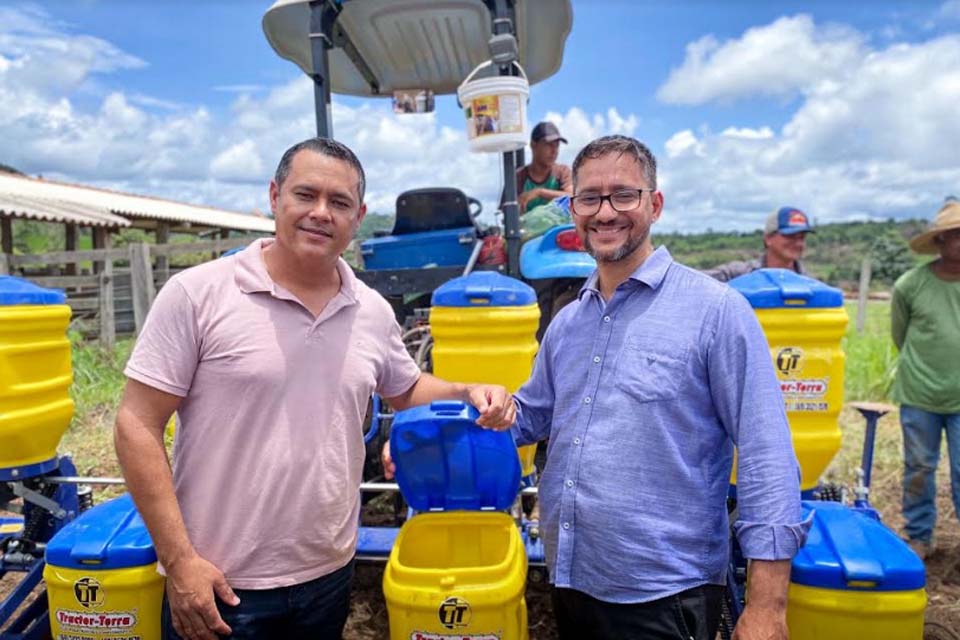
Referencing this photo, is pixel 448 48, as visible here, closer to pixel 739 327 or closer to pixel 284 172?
pixel 284 172

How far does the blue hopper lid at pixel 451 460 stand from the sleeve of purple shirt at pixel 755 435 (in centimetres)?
67

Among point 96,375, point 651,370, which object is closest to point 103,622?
point 651,370

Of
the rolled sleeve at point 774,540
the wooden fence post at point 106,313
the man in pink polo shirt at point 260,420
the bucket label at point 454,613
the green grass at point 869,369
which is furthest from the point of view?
the wooden fence post at point 106,313

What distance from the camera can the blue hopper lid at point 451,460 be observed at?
6.33ft

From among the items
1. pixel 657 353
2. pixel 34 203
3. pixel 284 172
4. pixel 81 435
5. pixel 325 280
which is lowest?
pixel 81 435

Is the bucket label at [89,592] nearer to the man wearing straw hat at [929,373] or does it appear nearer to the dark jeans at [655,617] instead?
the dark jeans at [655,617]

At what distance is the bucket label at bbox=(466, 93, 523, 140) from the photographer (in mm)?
3166

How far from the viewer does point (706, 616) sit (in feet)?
5.09

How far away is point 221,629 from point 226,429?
1.51 feet

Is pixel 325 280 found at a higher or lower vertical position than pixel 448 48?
lower

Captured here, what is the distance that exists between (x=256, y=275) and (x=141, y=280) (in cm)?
782

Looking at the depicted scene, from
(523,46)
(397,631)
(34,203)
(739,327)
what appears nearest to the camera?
(739,327)

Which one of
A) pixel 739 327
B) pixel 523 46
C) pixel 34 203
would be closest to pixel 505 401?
pixel 739 327

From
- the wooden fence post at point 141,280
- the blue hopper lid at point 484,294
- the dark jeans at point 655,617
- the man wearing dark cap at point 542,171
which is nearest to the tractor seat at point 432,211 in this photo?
the man wearing dark cap at point 542,171
